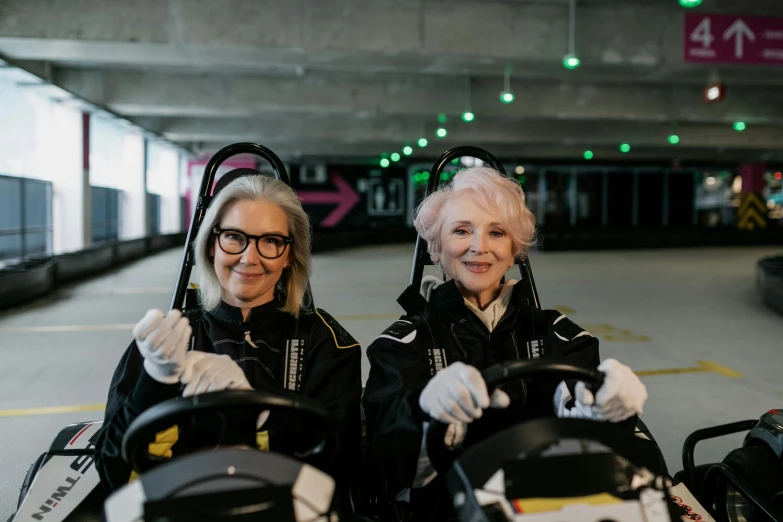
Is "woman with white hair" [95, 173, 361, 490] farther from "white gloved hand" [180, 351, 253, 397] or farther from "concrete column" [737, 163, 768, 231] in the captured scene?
"concrete column" [737, 163, 768, 231]

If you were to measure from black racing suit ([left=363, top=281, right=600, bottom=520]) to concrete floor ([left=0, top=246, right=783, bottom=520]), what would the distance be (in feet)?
3.98

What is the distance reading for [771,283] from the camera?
591 centimetres

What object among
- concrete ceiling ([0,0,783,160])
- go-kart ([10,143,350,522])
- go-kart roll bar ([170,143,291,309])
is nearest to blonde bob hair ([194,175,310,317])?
go-kart roll bar ([170,143,291,309])

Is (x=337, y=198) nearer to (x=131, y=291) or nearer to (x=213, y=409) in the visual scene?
(x=131, y=291)

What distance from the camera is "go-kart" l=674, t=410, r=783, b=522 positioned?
1.48 m

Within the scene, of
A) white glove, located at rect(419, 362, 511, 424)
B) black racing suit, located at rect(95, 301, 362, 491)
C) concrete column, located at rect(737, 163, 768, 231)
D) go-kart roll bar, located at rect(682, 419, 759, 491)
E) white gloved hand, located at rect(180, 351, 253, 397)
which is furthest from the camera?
concrete column, located at rect(737, 163, 768, 231)

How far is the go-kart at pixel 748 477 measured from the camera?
4.85ft

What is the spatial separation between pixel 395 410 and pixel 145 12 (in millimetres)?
4439

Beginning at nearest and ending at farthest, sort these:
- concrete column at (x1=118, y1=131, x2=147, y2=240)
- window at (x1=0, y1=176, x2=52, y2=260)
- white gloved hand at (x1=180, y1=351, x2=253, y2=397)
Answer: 1. white gloved hand at (x1=180, y1=351, x2=253, y2=397)
2. window at (x1=0, y1=176, x2=52, y2=260)
3. concrete column at (x1=118, y1=131, x2=147, y2=240)

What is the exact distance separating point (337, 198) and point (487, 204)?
18.2m

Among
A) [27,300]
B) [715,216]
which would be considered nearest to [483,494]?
[27,300]

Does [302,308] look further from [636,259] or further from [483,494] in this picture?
[636,259]

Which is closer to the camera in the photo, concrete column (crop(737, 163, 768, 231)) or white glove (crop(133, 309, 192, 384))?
white glove (crop(133, 309, 192, 384))

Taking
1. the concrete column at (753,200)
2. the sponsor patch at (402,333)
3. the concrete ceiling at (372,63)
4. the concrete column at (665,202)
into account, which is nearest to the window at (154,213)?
the concrete ceiling at (372,63)
